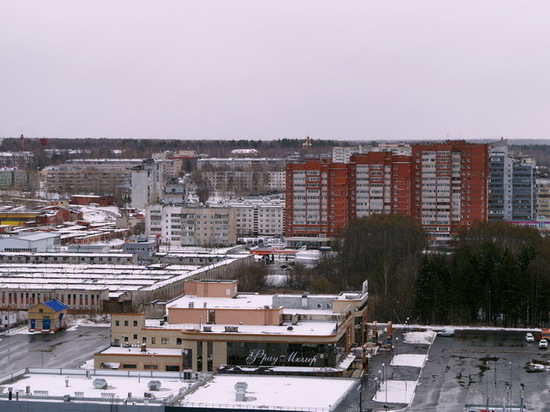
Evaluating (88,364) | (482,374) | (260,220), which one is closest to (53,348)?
(88,364)

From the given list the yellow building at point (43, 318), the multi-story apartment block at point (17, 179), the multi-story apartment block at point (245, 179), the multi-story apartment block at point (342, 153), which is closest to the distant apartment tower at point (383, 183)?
the yellow building at point (43, 318)

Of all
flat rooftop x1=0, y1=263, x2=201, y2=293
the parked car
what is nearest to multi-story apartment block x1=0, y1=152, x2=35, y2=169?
flat rooftop x1=0, y1=263, x2=201, y2=293

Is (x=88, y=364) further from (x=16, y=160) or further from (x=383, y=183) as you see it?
(x=16, y=160)

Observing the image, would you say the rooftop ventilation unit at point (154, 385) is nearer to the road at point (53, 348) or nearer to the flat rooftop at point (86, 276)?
the road at point (53, 348)

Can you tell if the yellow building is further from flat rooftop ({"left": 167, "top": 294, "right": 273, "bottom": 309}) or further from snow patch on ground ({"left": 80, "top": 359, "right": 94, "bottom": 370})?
snow patch on ground ({"left": 80, "top": 359, "right": 94, "bottom": 370})

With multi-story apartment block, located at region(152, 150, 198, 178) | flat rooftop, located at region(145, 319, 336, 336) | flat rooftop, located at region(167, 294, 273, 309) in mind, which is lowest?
flat rooftop, located at region(145, 319, 336, 336)

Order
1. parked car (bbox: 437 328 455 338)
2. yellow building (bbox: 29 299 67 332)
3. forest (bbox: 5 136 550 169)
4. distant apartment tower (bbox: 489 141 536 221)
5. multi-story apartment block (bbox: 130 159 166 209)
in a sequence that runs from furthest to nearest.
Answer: forest (bbox: 5 136 550 169), multi-story apartment block (bbox: 130 159 166 209), distant apartment tower (bbox: 489 141 536 221), yellow building (bbox: 29 299 67 332), parked car (bbox: 437 328 455 338)
